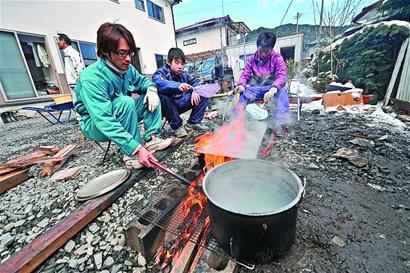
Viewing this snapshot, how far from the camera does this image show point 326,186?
197cm

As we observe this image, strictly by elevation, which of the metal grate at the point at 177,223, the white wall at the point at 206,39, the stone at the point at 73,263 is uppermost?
the white wall at the point at 206,39

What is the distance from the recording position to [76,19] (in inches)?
317

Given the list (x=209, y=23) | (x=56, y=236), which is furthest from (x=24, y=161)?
(x=209, y=23)

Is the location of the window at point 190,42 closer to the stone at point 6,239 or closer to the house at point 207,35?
the house at point 207,35

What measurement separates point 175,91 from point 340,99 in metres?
4.49

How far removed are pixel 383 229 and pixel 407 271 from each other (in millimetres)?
353

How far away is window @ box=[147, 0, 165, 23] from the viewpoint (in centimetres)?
1262

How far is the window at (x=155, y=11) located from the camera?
12625mm

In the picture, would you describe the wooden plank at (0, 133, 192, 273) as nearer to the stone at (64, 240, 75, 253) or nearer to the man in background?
the stone at (64, 240, 75, 253)

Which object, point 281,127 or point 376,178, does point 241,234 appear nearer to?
point 376,178

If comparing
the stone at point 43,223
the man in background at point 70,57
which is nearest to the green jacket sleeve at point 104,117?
the stone at point 43,223

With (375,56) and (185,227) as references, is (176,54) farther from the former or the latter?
(375,56)

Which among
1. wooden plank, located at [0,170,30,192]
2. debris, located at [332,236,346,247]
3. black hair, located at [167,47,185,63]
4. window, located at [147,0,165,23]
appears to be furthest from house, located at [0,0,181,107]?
debris, located at [332,236,346,247]

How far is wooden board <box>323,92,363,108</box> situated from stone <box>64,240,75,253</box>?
588 centimetres
